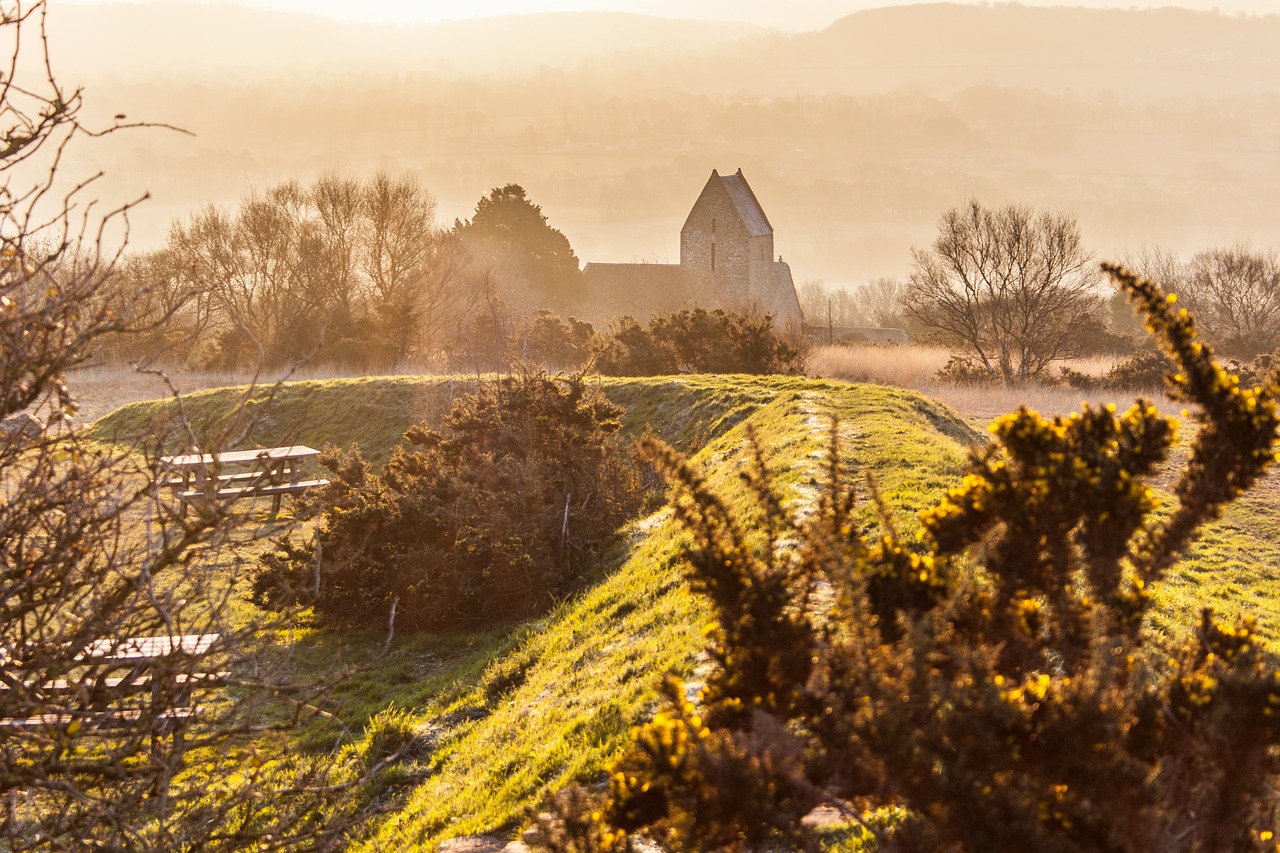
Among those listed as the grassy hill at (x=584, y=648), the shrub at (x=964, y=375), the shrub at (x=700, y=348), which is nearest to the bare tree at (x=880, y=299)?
the shrub at (x=964, y=375)

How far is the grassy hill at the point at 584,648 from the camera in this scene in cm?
612

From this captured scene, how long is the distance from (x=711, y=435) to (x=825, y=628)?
13.6m

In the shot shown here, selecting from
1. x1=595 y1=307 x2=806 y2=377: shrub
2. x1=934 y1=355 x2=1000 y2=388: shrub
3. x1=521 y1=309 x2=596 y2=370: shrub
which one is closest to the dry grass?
x1=934 y1=355 x2=1000 y2=388: shrub

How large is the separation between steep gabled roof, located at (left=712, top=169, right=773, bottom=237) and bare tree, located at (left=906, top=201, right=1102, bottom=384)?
18.2 meters

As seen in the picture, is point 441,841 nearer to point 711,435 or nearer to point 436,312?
point 711,435

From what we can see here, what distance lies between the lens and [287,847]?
15.9ft

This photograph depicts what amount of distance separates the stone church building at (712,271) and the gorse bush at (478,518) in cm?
4107

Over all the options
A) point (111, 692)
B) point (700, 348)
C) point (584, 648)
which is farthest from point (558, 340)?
point (111, 692)

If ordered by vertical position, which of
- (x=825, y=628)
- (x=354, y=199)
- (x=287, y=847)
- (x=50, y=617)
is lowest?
(x=287, y=847)

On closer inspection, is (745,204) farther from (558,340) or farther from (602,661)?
(602,661)

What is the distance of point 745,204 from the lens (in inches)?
2267

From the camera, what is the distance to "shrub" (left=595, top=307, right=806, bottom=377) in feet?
78.9

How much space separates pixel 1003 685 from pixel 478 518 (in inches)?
394

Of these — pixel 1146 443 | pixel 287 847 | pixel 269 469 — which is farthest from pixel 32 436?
pixel 1146 443
